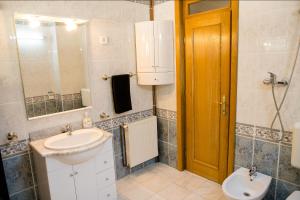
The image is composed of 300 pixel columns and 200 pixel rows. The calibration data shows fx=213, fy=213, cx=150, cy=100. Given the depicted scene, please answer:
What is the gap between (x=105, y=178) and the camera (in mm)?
2049

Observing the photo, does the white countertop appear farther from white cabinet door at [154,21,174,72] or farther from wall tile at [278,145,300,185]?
wall tile at [278,145,300,185]

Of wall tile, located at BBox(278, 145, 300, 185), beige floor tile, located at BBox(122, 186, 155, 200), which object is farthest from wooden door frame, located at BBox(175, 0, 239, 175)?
beige floor tile, located at BBox(122, 186, 155, 200)

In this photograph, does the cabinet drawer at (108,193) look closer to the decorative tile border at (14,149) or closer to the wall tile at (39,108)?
the decorative tile border at (14,149)

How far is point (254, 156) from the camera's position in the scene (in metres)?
2.04

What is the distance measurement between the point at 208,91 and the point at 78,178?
1.56 m

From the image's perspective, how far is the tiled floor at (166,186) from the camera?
2273mm

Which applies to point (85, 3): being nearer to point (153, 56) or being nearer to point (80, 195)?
Result: point (153, 56)

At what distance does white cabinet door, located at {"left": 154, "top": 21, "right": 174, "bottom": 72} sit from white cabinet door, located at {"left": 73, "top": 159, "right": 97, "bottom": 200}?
1265 mm

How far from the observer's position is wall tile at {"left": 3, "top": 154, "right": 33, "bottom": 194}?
181cm

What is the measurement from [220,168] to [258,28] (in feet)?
4.88

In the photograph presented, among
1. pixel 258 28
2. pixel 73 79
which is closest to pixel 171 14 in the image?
pixel 258 28

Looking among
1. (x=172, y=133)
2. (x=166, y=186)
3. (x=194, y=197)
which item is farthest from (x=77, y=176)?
(x=172, y=133)

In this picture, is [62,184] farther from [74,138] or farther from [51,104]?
[51,104]

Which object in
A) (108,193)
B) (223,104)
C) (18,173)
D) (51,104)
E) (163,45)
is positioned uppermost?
(163,45)
